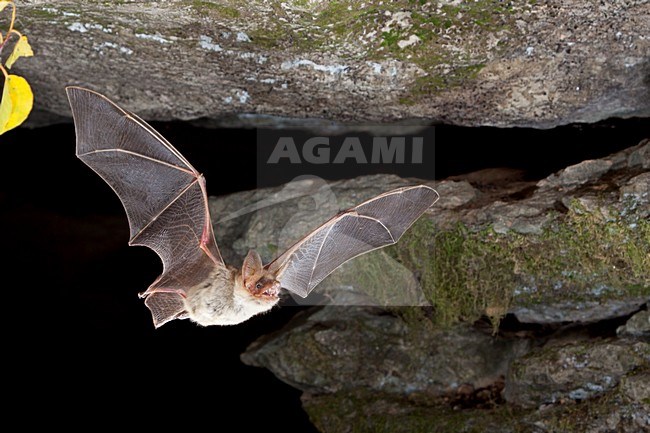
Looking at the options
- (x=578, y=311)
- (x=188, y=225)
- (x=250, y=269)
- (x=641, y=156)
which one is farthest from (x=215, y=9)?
(x=578, y=311)

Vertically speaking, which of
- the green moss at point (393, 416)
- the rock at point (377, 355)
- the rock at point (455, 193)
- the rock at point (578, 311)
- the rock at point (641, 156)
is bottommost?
the green moss at point (393, 416)

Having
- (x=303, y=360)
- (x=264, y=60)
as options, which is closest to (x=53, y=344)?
(x=303, y=360)

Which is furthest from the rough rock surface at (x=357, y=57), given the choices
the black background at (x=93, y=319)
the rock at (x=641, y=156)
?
the black background at (x=93, y=319)

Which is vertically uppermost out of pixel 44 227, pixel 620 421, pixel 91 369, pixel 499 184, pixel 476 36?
pixel 476 36

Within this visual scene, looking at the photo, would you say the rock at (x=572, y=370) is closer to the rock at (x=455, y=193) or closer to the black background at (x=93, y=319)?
the rock at (x=455, y=193)

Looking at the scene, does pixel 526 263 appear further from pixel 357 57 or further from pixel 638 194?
pixel 357 57

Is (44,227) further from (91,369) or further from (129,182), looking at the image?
(129,182)

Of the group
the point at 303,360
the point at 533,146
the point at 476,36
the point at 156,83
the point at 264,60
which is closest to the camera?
the point at 476,36

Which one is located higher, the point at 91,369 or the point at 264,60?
the point at 264,60
